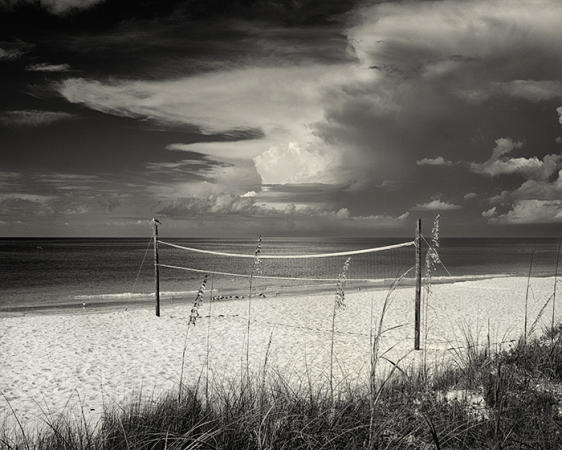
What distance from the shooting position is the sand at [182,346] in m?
6.20

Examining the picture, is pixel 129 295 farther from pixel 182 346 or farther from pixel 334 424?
pixel 334 424

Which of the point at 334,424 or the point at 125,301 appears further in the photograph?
the point at 125,301

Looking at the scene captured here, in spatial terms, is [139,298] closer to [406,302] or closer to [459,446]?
[406,302]

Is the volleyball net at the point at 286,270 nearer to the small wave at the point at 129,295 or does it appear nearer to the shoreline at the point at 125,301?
the shoreline at the point at 125,301

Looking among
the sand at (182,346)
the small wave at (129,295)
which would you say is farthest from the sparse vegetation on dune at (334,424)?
the small wave at (129,295)

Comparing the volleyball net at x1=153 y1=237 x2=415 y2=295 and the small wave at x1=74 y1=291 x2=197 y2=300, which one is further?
the small wave at x1=74 y1=291 x2=197 y2=300

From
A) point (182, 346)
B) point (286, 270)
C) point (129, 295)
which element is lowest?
point (286, 270)

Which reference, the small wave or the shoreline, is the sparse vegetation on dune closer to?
the shoreline

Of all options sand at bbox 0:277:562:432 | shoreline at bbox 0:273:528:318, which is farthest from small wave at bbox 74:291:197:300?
sand at bbox 0:277:562:432

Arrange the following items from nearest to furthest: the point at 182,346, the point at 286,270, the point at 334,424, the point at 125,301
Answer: the point at 334,424 < the point at 182,346 < the point at 125,301 < the point at 286,270

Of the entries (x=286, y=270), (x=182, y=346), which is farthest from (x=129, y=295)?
(x=286, y=270)

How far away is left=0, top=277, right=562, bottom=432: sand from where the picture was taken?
6.20 metres

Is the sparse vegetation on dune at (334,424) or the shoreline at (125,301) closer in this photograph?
the sparse vegetation on dune at (334,424)

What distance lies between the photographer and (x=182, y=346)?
9344mm
